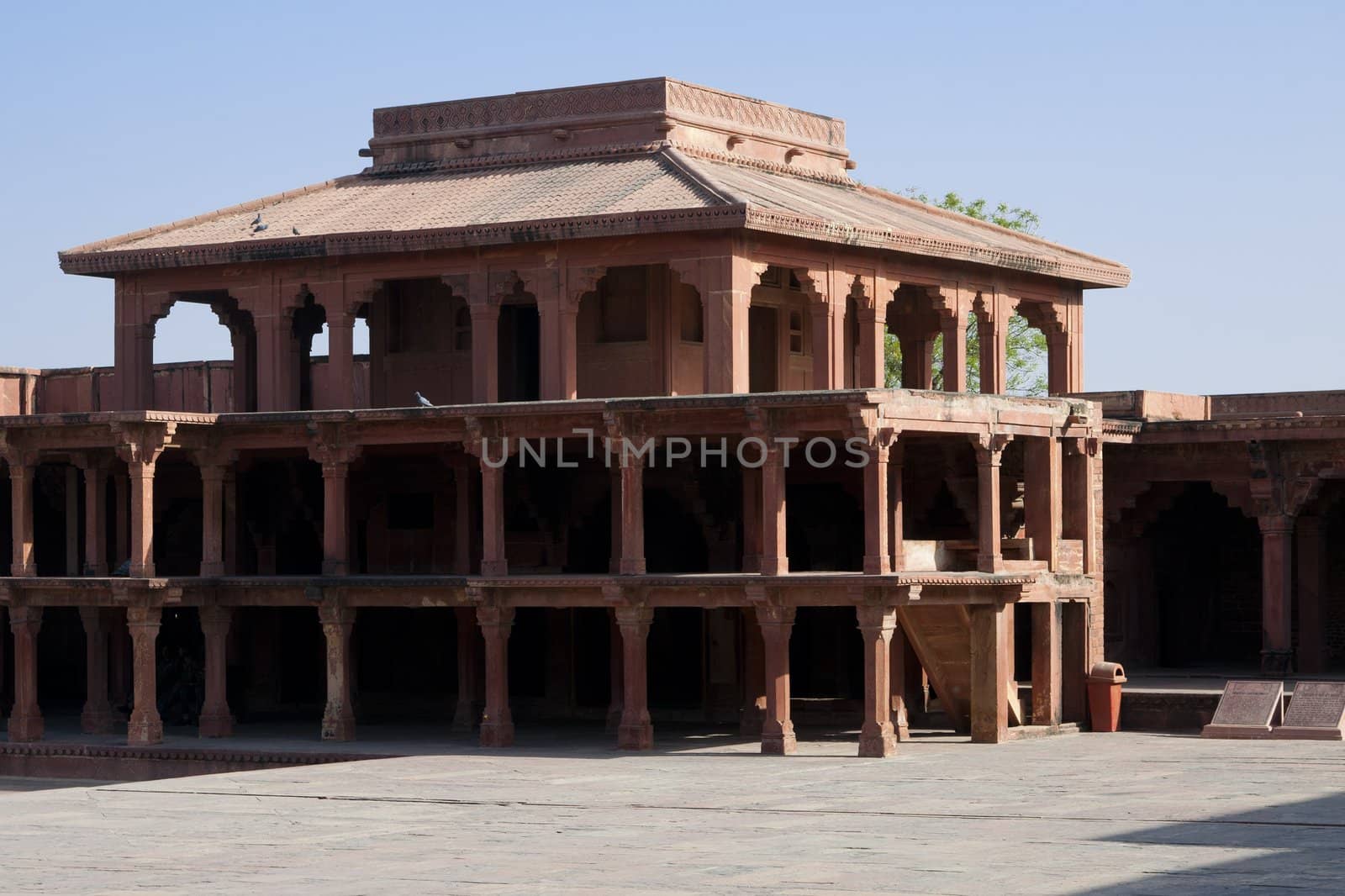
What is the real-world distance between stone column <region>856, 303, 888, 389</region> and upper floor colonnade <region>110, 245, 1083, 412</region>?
0.11ft

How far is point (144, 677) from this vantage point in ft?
107

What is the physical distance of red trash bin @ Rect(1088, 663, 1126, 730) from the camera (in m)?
32.3

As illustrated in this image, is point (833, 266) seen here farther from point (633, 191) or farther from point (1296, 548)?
point (1296, 548)

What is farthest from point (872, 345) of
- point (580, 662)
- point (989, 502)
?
point (580, 662)

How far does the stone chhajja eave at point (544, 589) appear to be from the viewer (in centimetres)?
2900

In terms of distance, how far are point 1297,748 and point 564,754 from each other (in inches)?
348

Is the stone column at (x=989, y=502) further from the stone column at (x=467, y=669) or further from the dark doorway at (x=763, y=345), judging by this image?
the stone column at (x=467, y=669)

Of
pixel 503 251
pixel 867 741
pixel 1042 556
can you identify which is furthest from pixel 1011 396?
pixel 503 251

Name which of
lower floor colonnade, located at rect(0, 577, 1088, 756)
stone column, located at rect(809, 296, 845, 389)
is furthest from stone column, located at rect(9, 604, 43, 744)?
stone column, located at rect(809, 296, 845, 389)

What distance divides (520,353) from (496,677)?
5652mm

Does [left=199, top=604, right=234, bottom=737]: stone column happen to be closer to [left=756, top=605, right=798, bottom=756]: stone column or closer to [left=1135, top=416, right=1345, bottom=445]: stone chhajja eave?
[left=756, top=605, right=798, bottom=756]: stone column

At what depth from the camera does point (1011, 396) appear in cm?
3102

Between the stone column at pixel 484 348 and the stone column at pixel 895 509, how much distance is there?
5.46m

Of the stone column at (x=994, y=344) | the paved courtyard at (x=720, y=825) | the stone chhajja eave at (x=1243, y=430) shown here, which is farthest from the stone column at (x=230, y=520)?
the stone chhajja eave at (x=1243, y=430)
